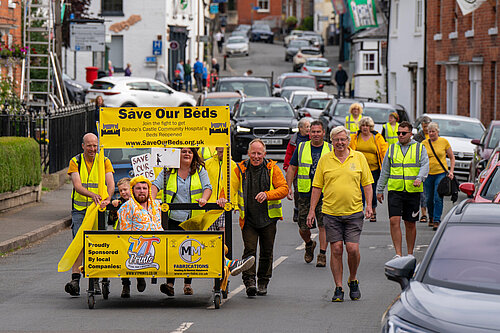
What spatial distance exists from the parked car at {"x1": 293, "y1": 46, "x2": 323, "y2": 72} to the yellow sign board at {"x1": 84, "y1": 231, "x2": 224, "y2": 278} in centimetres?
6151

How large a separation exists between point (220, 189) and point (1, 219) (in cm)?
716

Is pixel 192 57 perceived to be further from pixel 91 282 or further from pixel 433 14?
pixel 91 282

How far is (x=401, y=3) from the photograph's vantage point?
47062mm

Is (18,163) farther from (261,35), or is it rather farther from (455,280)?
(261,35)

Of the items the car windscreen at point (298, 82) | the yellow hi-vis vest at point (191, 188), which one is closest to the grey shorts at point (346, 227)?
the yellow hi-vis vest at point (191, 188)

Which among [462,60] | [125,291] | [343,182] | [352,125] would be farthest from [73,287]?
[462,60]

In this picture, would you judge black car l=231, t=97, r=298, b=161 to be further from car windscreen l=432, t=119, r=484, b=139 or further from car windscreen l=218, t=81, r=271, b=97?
car windscreen l=218, t=81, r=271, b=97

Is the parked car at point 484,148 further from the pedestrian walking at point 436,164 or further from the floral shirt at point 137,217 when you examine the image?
the floral shirt at point 137,217

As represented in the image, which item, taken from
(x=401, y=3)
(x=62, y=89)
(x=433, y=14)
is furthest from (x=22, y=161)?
(x=401, y=3)

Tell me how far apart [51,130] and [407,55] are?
82.4 feet

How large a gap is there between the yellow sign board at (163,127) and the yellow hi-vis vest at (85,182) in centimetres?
86

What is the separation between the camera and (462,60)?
3578 centimetres

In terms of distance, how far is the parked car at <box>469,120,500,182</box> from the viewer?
20.8 m

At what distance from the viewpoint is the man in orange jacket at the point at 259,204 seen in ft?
38.3
